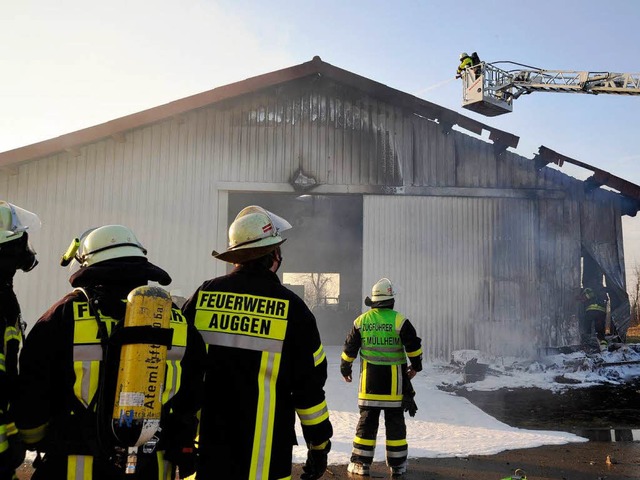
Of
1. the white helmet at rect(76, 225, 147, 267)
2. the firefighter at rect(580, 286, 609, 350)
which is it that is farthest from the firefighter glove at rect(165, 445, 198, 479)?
the firefighter at rect(580, 286, 609, 350)

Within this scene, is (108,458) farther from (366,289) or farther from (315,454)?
(366,289)

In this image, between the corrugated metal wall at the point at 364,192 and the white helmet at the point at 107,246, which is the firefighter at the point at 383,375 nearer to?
the white helmet at the point at 107,246

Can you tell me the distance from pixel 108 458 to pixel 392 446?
3414 mm

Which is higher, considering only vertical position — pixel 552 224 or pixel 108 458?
pixel 552 224

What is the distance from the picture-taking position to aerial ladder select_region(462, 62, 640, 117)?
1316 centimetres

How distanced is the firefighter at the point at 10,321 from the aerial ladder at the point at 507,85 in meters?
12.8

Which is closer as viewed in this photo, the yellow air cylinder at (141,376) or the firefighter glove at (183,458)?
the yellow air cylinder at (141,376)

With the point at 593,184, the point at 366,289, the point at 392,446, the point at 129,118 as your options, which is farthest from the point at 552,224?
the point at 129,118

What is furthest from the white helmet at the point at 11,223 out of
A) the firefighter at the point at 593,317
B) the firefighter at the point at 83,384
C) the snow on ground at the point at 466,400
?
the firefighter at the point at 593,317

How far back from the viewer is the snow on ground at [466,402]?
5809mm

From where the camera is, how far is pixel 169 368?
Answer: 2.12 m

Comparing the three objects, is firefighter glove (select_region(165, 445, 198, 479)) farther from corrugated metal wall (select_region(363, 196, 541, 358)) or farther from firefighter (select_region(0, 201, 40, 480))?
corrugated metal wall (select_region(363, 196, 541, 358))

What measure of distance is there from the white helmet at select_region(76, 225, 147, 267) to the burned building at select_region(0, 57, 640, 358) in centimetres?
892

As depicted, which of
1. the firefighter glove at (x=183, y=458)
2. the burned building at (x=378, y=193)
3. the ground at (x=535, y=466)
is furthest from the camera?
the burned building at (x=378, y=193)
